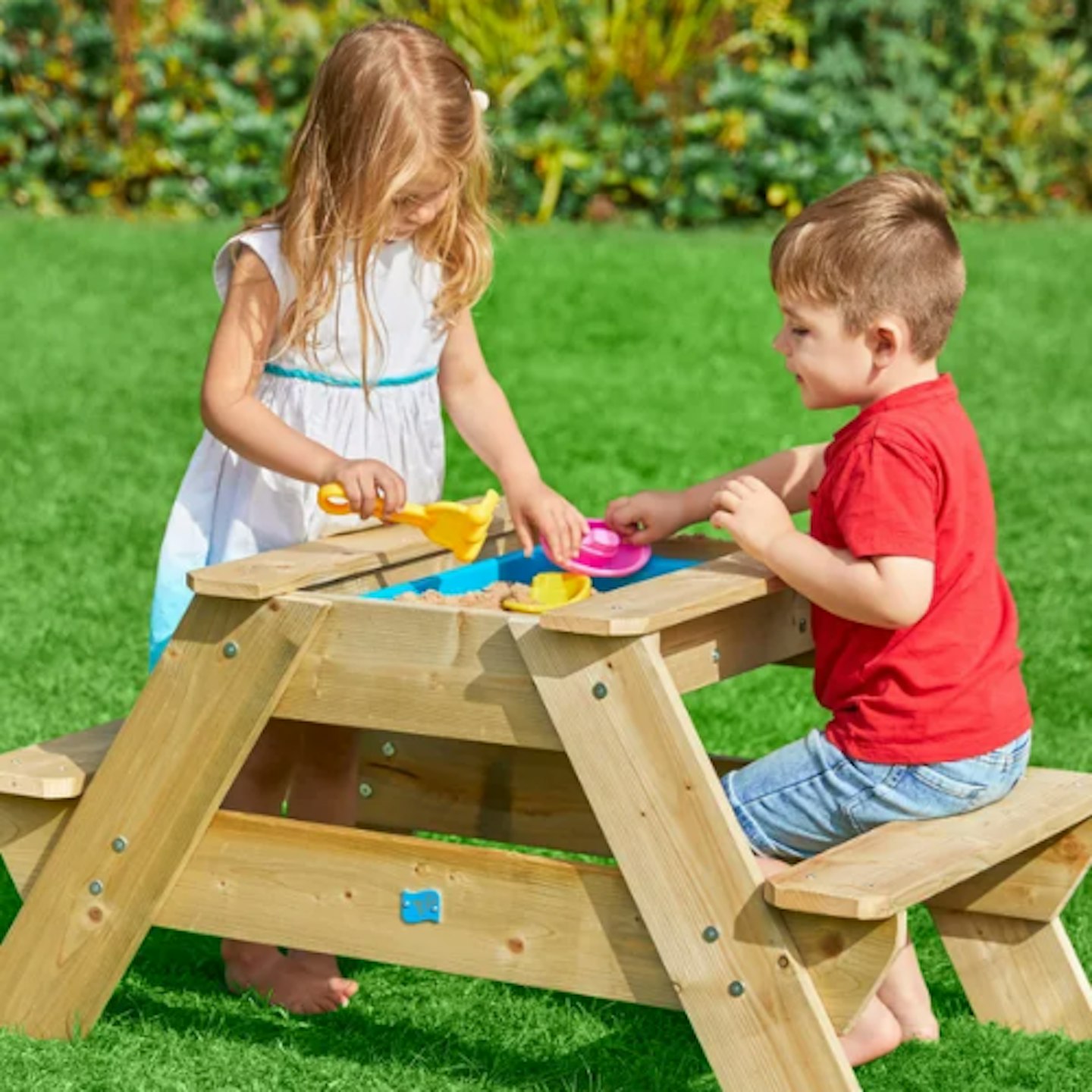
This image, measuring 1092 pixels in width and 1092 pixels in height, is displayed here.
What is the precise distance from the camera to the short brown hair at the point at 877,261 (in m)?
3.01

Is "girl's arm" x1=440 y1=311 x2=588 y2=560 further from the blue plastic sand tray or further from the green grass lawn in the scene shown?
the green grass lawn

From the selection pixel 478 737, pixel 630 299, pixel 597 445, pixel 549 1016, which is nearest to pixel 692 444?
pixel 597 445

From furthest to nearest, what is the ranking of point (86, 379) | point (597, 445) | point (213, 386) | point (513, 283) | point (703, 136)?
point (703, 136), point (513, 283), point (86, 379), point (597, 445), point (213, 386)

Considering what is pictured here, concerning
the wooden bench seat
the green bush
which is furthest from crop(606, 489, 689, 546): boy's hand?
the green bush

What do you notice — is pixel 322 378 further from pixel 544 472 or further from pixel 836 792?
pixel 544 472

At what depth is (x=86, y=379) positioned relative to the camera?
7.86 m

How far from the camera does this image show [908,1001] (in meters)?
3.42

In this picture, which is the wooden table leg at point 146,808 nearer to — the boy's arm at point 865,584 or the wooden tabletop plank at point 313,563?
the wooden tabletop plank at point 313,563

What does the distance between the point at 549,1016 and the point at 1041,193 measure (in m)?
8.24

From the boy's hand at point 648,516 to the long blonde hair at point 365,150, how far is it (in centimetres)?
50

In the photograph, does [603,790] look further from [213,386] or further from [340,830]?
[213,386]

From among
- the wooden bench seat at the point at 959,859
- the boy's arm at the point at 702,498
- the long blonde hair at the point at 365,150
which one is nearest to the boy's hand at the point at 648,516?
the boy's arm at the point at 702,498

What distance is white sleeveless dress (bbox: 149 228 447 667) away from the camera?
3635 mm

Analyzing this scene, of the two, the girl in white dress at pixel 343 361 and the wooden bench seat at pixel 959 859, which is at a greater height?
the girl in white dress at pixel 343 361
